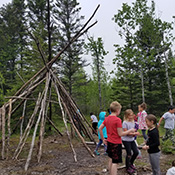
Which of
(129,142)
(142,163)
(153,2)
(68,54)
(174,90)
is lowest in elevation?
(142,163)

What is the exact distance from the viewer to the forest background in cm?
1472

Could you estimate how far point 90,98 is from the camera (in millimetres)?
24500

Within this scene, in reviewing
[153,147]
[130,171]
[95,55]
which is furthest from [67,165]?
[95,55]

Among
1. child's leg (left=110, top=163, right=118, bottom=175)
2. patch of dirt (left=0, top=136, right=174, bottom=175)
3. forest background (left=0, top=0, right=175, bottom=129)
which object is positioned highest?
forest background (left=0, top=0, right=175, bottom=129)

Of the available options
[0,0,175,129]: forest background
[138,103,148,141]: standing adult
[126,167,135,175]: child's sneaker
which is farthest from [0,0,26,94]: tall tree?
[126,167,135,175]: child's sneaker

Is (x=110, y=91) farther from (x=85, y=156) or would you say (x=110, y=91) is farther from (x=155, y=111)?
A: (x=85, y=156)

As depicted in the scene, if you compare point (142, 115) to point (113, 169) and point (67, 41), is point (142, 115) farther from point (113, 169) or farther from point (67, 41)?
point (67, 41)

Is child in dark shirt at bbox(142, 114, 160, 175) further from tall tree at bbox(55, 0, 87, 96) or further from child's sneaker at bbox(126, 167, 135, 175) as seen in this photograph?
tall tree at bbox(55, 0, 87, 96)

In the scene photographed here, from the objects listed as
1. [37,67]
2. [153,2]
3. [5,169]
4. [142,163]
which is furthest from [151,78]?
[5,169]

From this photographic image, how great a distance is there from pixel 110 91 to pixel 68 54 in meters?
9.15

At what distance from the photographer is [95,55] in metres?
16.2

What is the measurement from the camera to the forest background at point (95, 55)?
14.7 meters

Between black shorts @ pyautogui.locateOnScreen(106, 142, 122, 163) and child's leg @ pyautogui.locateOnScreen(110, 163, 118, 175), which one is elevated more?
black shorts @ pyautogui.locateOnScreen(106, 142, 122, 163)

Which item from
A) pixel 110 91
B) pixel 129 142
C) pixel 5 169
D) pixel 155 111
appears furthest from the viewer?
pixel 110 91
